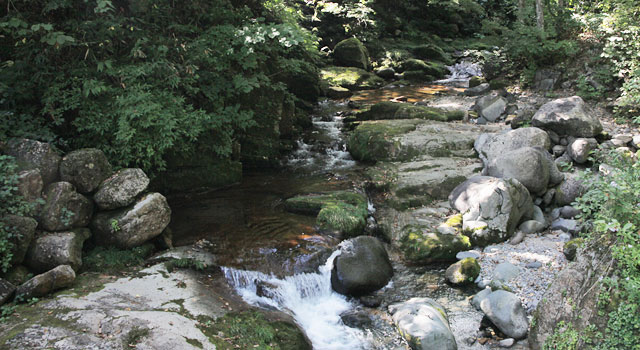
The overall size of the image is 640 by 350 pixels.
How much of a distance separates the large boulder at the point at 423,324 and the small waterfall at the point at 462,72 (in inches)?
668

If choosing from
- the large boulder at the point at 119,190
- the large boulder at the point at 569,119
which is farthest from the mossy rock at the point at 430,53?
the large boulder at the point at 119,190

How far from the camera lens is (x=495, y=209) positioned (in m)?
7.38

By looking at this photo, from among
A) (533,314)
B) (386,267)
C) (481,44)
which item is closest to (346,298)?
(386,267)

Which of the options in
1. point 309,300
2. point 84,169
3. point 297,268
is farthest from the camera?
point 297,268

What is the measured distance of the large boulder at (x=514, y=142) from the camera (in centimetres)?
894

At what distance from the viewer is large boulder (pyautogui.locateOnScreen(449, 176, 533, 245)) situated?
735cm

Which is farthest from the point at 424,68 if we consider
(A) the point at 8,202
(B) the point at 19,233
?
(B) the point at 19,233

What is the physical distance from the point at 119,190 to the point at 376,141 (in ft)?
21.3

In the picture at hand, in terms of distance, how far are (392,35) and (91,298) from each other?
26996mm

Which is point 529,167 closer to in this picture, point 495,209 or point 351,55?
point 495,209

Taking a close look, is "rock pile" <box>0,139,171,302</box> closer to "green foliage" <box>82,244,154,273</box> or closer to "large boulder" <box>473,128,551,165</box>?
"green foliage" <box>82,244,154,273</box>

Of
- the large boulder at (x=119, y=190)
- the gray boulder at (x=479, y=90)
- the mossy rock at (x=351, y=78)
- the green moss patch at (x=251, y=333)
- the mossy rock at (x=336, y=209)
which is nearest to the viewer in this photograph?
the green moss patch at (x=251, y=333)

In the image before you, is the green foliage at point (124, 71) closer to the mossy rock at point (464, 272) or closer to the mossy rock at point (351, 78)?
the mossy rock at point (464, 272)

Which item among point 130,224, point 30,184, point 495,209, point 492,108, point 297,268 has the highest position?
point 492,108
